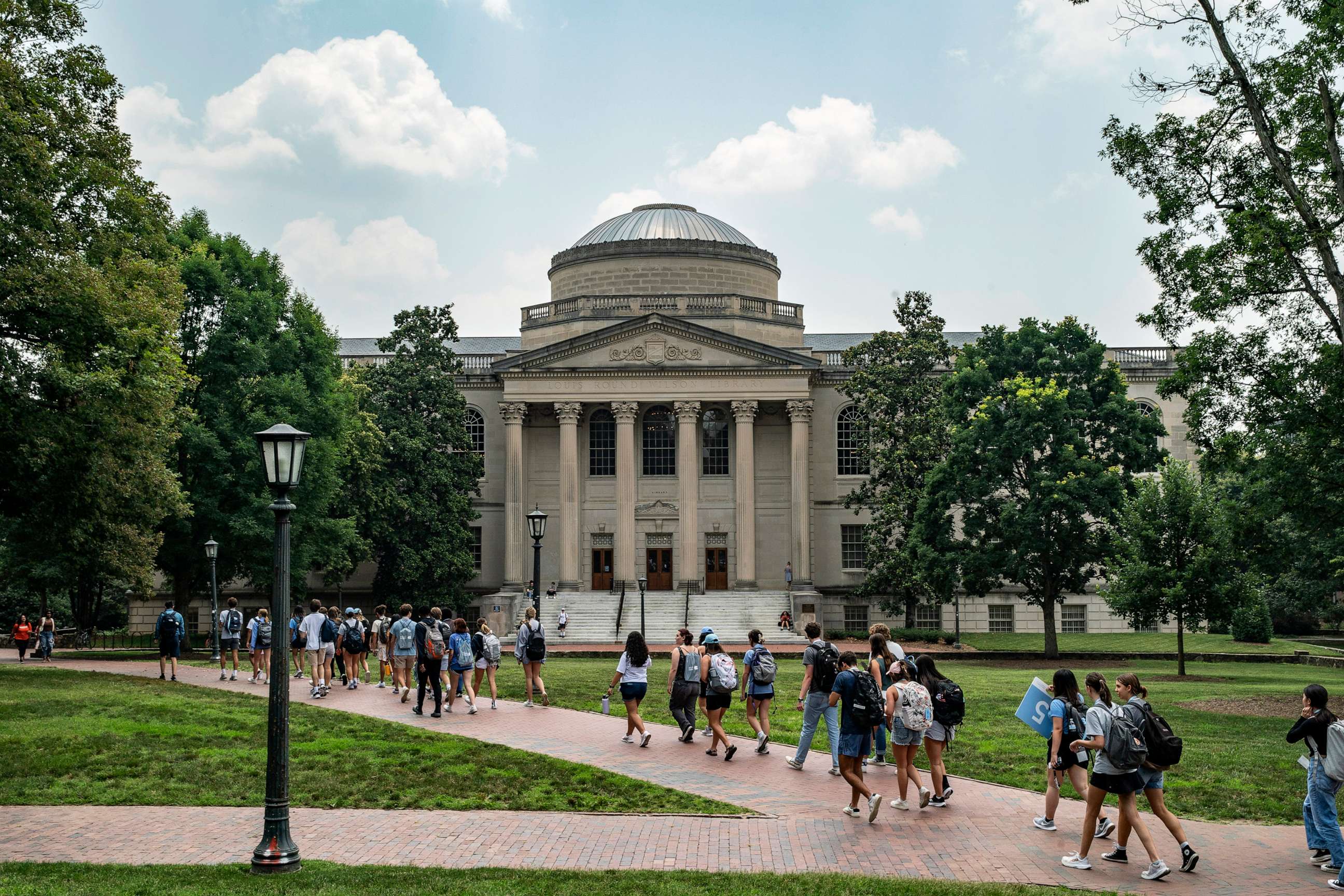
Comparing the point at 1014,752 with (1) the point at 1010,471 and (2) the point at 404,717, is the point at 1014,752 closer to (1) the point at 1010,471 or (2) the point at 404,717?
(2) the point at 404,717

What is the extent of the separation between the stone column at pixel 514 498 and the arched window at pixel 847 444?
15.7 meters

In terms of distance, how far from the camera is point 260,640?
2747cm

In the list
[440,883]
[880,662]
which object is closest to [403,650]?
[880,662]

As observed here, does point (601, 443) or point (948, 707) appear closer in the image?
point (948, 707)

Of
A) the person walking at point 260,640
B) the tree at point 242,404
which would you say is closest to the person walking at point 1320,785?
the person walking at point 260,640

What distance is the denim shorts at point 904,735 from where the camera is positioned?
13922mm

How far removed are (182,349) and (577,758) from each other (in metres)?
26.1

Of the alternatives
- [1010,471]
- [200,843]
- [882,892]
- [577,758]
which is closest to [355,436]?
[1010,471]

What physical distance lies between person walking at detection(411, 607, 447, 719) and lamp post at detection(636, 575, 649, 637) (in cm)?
970

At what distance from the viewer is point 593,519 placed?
189ft

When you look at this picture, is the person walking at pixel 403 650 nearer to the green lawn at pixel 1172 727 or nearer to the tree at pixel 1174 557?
the green lawn at pixel 1172 727

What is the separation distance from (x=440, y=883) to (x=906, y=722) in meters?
5.64

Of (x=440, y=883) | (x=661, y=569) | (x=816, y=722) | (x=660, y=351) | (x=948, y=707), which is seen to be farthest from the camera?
(x=661, y=569)

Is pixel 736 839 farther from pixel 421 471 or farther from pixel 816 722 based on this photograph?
pixel 421 471
